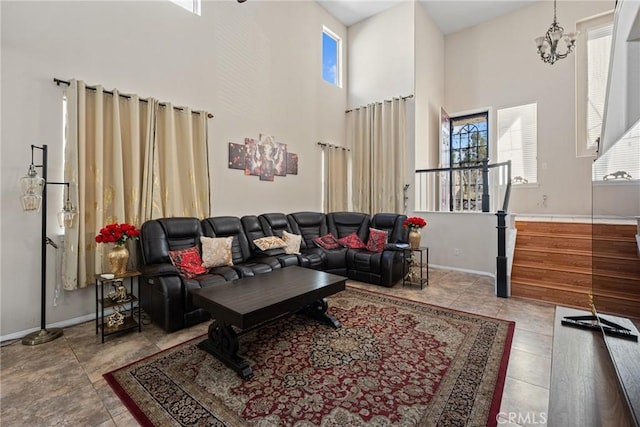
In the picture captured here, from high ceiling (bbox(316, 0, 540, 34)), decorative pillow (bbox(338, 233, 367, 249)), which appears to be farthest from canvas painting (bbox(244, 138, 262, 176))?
high ceiling (bbox(316, 0, 540, 34))

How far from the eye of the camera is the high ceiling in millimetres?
5738

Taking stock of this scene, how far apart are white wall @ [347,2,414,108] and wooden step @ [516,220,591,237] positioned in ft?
10.5

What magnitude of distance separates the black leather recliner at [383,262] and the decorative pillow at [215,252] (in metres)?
1.88

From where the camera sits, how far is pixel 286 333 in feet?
8.82

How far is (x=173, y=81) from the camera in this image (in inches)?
146

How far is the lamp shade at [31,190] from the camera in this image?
8.16 ft

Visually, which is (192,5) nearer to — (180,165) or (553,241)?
(180,165)

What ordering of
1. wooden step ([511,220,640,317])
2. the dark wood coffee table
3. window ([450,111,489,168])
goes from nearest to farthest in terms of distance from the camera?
wooden step ([511,220,640,317]) → the dark wood coffee table → window ([450,111,489,168])

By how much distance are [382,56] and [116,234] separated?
5.85 m

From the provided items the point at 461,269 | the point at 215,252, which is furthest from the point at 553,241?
the point at 215,252

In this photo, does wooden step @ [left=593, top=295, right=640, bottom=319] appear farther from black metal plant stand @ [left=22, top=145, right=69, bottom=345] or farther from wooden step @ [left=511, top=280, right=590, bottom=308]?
black metal plant stand @ [left=22, top=145, right=69, bottom=345]

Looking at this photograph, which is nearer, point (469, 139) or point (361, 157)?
point (361, 157)

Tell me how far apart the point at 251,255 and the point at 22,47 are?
3.17 meters

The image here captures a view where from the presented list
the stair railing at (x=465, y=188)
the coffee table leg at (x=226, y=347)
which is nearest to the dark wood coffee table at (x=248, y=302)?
the coffee table leg at (x=226, y=347)
